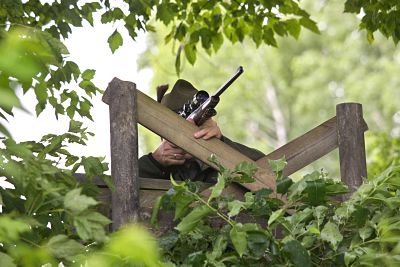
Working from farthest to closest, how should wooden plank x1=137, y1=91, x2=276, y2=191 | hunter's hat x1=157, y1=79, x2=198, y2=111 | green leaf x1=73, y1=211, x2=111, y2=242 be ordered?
hunter's hat x1=157, y1=79, x2=198, y2=111 → wooden plank x1=137, y1=91, x2=276, y2=191 → green leaf x1=73, y1=211, x2=111, y2=242

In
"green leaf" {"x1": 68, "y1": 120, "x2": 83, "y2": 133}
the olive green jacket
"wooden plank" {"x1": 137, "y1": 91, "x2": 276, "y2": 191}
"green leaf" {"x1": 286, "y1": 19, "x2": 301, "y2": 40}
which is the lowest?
"green leaf" {"x1": 68, "y1": 120, "x2": 83, "y2": 133}

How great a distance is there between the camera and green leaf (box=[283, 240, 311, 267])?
2.99 meters

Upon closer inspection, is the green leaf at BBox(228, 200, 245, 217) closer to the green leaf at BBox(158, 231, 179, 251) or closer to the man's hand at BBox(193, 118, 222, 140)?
the green leaf at BBox(158, 231, 179, 251)

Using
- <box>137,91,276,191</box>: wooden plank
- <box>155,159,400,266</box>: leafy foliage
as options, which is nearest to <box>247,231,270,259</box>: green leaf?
<box>155,159,400,266</box>: leafy foliage

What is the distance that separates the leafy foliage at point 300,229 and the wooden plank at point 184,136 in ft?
1.59

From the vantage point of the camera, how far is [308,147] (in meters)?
4.25

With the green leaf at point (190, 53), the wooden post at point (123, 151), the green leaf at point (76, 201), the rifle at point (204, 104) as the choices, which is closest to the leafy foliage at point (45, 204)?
the green leaf at point (76, 201)

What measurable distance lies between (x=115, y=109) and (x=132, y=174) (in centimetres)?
27

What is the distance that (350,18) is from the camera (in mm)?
34031

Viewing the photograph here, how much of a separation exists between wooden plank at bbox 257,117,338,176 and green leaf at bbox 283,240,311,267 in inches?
45.6

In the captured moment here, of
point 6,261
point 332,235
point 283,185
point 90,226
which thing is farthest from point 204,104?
point 6,261

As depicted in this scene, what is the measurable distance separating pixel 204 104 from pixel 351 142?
698mm

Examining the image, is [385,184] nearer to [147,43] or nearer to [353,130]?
[353,130]

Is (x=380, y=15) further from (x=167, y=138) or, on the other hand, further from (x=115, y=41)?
(x=167, y=138)
